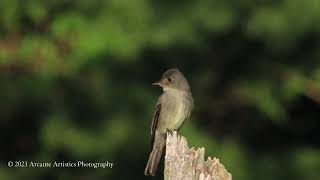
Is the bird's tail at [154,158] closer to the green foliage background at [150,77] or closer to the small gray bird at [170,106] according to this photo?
the small gray bird at [170,106]

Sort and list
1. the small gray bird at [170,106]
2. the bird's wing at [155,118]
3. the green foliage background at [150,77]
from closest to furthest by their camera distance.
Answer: the small gray bird at [170,106]
the bird's wing at [155,118]
the green foliage background at [150,77]

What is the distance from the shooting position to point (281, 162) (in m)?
9.43

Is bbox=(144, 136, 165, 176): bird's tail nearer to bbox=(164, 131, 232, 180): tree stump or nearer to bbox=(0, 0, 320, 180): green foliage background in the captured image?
bbox=(0, 0, 320, 180): green foliage background

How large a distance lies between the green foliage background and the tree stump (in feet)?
11.1

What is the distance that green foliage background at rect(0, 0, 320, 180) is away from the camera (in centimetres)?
830

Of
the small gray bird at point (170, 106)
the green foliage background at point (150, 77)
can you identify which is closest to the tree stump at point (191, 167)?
the small gray bird at point (170, 106)

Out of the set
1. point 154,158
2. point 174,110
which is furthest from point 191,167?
point 154,158

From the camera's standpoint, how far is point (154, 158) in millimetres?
7516

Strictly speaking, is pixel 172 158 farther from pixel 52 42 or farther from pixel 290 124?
pixel 290 124

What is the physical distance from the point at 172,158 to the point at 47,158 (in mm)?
4732

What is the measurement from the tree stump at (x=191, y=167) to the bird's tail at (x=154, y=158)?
2.48 meters

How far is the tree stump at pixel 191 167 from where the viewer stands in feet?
15.4

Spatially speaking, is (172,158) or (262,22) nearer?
(172,158)

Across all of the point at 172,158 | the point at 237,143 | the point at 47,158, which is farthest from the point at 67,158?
the point at 172,158
